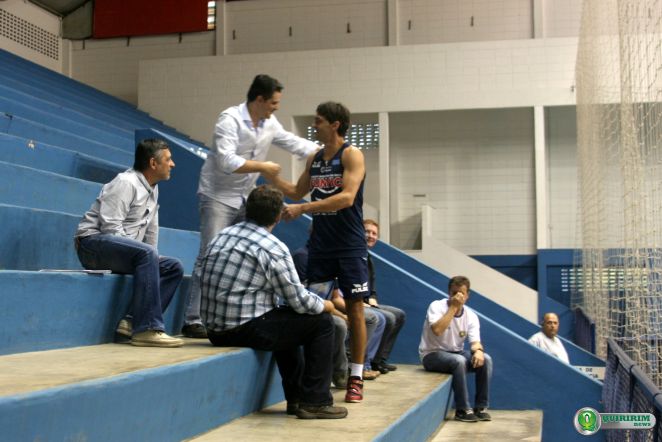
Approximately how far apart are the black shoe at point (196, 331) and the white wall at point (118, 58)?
33.0 ft

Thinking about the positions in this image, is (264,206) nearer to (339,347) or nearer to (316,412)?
(316,412)

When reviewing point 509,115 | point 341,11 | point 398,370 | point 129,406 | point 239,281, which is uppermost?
point 341,11

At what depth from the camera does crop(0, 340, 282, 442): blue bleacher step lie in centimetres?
184

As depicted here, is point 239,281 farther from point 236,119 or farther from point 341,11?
point 341,11

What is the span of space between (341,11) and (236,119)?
29.4 ft

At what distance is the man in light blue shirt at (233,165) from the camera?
3.58 metres

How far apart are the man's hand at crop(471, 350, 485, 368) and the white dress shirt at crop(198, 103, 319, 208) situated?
5.36 feet

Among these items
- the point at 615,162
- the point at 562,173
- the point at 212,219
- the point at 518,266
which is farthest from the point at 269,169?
the point at 562,173

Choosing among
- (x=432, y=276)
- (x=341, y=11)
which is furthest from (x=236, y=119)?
(x=341, y=11)

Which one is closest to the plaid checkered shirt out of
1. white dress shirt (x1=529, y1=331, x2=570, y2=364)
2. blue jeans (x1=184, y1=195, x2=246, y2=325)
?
blue jeans (x1=184, y1=195, x2=246, y2=325)

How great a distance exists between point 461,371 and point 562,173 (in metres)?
7.53

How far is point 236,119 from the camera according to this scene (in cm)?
375

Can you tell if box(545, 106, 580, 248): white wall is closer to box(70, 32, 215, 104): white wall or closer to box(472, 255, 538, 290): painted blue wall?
box(472, 255, 538, 290): painted blue wall

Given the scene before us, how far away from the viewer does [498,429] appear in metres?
4.32
